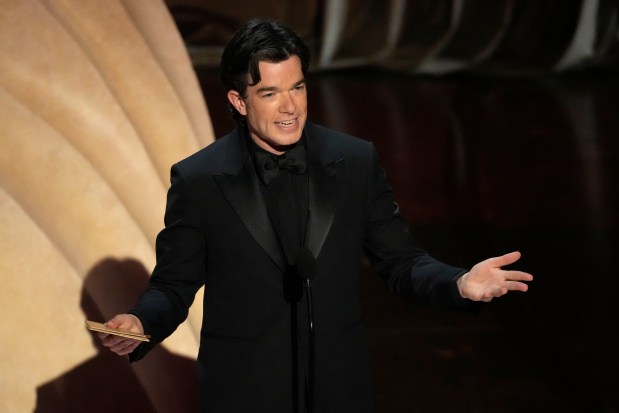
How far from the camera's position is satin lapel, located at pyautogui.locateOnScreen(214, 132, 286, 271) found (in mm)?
1745

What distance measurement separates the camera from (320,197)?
1.77 meters

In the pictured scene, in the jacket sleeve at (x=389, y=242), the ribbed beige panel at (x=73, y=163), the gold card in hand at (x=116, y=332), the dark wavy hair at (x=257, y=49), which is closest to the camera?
the gold card in hand at (x=116, y=332)

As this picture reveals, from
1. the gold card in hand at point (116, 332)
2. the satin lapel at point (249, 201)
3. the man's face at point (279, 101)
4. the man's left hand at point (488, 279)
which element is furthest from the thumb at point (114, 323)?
the man's left hand at point (488, 279)

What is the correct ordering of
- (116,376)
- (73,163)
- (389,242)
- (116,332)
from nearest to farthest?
(116,332) → (389,242) → (116,376) → (73,163)

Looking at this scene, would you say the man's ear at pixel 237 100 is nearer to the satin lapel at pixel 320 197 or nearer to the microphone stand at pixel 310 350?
the satin lapel at pixel 320 197

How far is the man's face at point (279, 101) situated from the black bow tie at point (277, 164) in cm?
3

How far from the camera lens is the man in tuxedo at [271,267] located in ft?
5.69

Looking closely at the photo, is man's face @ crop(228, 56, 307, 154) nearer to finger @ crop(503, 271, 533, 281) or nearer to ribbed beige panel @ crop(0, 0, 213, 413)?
finger @ crop(503, 271, 533, 281)

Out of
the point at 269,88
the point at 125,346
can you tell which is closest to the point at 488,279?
the point at 269,88

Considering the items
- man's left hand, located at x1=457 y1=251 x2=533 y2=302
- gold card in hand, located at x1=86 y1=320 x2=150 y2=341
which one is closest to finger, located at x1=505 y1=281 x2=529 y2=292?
man's left hand, located at x1=457 y1=251 x2=533 y2=302

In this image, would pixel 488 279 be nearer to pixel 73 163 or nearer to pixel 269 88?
pixel 269 88

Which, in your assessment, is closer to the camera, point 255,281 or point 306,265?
point 306,265

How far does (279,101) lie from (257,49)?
8 centimetres

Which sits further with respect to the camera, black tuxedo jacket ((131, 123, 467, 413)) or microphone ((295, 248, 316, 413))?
black tuxedo jacket ((131, 123, 467, 413))
